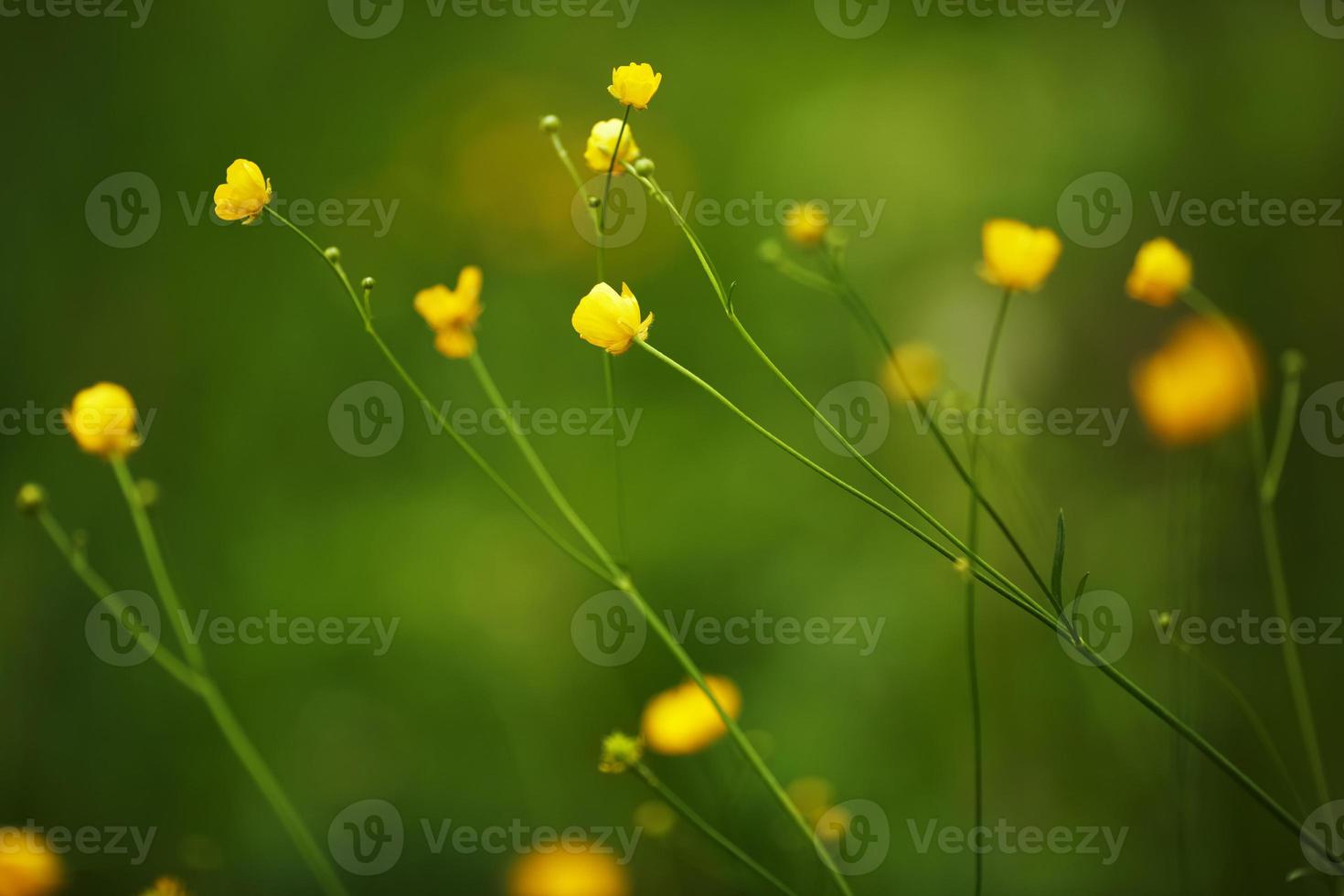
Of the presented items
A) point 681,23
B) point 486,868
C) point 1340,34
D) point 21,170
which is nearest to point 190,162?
point 21,170

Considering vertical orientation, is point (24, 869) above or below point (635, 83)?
below

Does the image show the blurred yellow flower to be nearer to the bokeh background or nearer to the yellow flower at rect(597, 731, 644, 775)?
the bokeh background

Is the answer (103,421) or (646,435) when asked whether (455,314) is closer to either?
(103,421)

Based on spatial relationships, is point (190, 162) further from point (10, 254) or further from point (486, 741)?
point (486, 741)

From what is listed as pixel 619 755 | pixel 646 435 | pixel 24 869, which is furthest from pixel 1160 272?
pixel 24 869

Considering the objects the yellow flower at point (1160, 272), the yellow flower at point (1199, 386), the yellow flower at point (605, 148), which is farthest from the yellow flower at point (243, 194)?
the yellow flower at point (1199, 386)

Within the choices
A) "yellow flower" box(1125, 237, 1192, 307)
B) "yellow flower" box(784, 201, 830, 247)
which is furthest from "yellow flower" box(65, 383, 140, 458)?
"yellow flower" box(1125, 237, 1192, 307)
